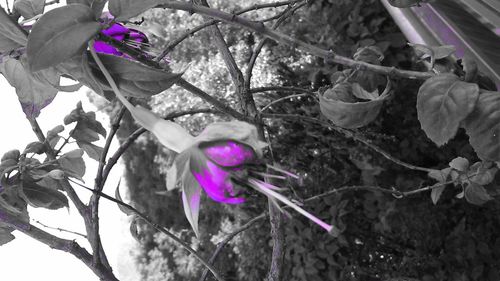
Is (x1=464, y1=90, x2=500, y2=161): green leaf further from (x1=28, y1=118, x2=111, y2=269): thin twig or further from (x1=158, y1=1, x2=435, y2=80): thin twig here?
(x1=28, y1=118, x2=111, y2=269): thin twig

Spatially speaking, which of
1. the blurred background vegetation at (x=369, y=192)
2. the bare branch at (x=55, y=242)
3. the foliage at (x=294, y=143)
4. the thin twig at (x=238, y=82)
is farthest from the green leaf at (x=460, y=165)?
the blurred background vegetation at (x=369, y=192)

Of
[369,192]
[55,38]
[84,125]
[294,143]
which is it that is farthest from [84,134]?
[369,192]

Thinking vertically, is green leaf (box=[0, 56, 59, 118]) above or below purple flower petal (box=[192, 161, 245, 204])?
above

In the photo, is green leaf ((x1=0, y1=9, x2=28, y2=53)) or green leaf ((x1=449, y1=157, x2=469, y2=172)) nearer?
green leaf ((x1=0, y1=9, x2=28, y2=53))

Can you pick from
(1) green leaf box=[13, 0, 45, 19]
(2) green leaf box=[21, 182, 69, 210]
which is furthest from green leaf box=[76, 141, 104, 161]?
(1) green leaf box=[13, 0, 45, 19]

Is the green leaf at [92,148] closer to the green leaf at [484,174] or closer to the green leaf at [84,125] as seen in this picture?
the green leaf at [84,125]

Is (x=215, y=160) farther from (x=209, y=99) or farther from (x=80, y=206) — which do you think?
(x=80, y=206)
